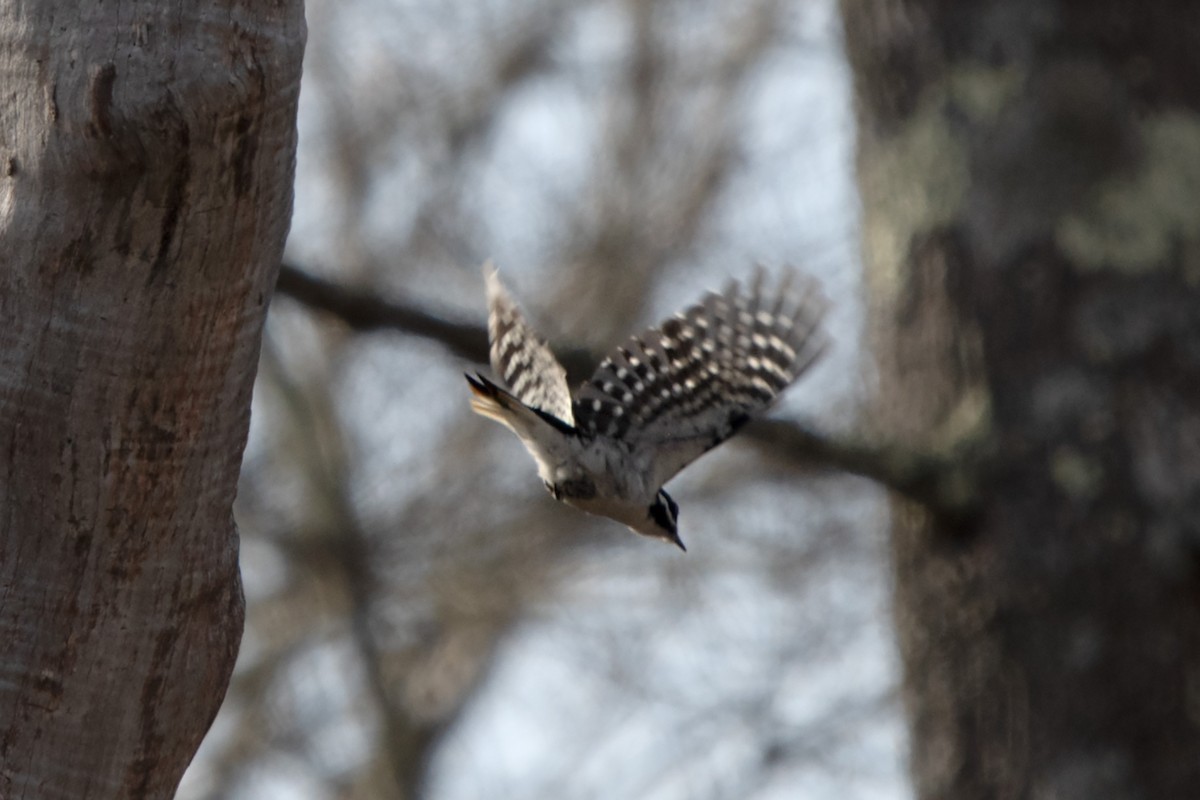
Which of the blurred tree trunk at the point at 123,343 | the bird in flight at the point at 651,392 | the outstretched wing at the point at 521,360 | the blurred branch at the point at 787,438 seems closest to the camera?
the blurred tree trunk at the point at 123,343

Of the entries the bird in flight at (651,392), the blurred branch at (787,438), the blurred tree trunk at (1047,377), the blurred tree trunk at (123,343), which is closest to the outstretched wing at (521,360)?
the bird in flight at (651,392)

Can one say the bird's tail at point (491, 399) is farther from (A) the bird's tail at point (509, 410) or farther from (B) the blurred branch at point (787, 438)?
(B) the blurred branch at point (787, 438)

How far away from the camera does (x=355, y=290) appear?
137 inches

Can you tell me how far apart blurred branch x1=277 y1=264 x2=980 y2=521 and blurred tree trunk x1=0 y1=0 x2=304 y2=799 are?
1.20 metres

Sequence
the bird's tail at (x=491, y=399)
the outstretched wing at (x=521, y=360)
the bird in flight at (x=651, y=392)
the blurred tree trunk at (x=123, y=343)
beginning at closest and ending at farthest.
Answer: the blurred tree trunk at (x=123, y=343) → the bird's tail at (x=491, y=399) → the bird in flight at (x=651, y=392) → the outstretched wing at (x=521, y=360)

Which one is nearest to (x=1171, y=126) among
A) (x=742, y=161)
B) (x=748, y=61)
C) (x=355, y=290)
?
(x=355, y=290)

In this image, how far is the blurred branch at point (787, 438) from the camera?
3.44m

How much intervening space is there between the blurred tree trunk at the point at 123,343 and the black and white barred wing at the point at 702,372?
4.55 feet

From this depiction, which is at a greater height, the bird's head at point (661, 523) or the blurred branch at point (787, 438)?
the blurred branch at point (787, 438)

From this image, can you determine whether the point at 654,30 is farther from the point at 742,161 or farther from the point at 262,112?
the point at 262,112

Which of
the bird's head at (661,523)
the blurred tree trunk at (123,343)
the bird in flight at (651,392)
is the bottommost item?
the bird's head at (661,523)

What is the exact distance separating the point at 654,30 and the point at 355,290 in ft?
19.5

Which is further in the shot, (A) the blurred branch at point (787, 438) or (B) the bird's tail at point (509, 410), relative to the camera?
(A) the blurred branch at point (787, 438)

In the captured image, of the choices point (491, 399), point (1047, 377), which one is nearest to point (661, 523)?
point (491, 399)
